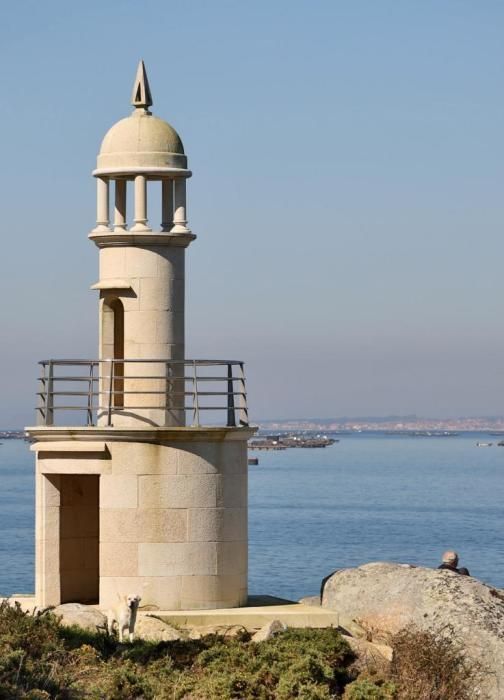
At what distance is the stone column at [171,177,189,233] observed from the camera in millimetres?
24703

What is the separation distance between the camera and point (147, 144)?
80.6 ft

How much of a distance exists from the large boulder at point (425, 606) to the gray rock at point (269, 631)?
1.08 metres

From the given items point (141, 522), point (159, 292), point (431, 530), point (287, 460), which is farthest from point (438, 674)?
point (287, 460)

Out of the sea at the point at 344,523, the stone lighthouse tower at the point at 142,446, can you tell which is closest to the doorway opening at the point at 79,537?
the stone lighthouse tower at the point at 142,446

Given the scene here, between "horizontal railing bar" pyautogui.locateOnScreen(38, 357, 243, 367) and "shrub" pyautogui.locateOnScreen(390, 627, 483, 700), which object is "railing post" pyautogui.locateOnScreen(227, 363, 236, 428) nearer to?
"horizontal railing bar" pyautogui.locateOnScreen(38, 357, 243, 367)

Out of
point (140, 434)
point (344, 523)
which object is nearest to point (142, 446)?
point (140, 434)

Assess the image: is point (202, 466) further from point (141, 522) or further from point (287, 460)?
point (287, 460)

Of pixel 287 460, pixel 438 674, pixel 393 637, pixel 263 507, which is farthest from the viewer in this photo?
pixel 287 460

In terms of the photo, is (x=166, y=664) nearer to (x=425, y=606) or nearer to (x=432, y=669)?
(x=432, y=669)

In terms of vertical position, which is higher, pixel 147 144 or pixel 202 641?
pixel 147 144

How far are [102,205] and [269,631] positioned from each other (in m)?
6.70

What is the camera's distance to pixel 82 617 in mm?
22859

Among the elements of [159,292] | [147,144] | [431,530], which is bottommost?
[431,530]

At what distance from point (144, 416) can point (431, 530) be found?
5225 cm
